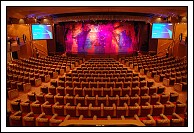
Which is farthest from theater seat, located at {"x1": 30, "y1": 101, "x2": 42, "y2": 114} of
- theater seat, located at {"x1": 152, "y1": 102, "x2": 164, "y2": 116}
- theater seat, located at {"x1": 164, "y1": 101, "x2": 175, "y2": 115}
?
theater seat, located at {"x1": 164, "y1": 101, "x2": 175, "y2": 115}

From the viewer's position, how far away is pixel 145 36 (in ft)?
71.4

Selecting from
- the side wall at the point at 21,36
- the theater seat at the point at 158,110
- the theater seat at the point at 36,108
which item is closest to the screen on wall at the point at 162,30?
the side wall at the point at 21,36

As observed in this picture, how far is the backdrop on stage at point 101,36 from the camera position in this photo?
72.1 feet

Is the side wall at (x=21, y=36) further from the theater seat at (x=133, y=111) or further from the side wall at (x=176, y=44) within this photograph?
the theater seat at (x=133, y=111)

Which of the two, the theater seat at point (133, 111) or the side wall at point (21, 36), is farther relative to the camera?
the side wall at point (21, 36)

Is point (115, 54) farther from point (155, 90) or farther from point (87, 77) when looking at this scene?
point (155, 90)

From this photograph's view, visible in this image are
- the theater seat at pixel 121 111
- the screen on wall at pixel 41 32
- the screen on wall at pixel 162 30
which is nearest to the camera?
the theater seat at pixel 121 111

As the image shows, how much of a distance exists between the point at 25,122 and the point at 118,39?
1802 cm

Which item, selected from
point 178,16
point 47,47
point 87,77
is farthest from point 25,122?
point 47,47

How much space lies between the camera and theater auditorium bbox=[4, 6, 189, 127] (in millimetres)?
6328

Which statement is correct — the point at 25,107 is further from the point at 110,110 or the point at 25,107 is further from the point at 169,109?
the point at 169,109

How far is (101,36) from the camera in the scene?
22453 mm

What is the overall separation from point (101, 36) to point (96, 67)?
10.4 metres

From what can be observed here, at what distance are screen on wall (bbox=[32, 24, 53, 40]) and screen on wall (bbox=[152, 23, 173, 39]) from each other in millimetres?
9654
